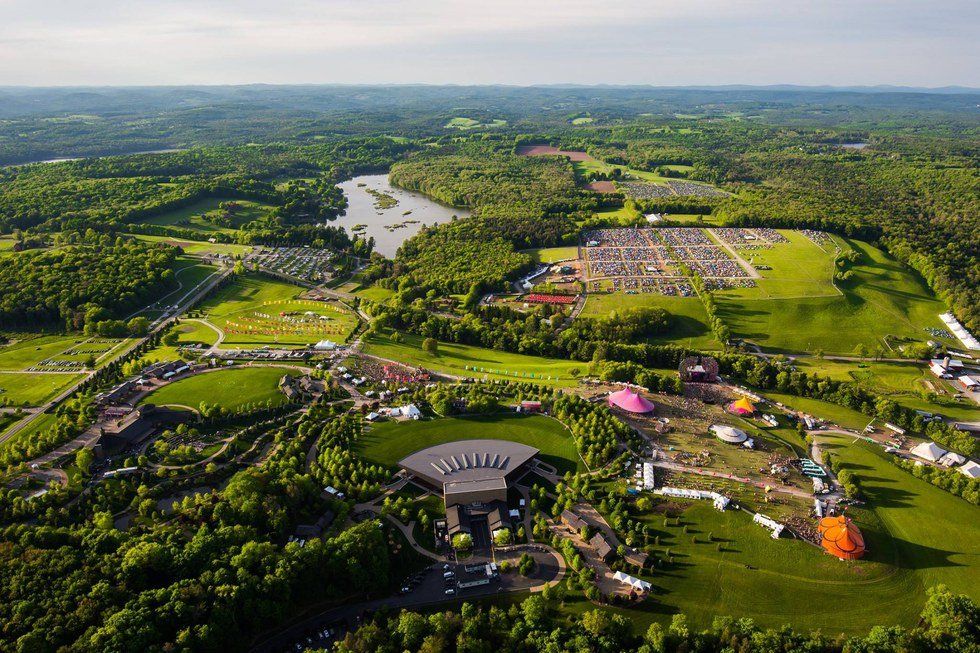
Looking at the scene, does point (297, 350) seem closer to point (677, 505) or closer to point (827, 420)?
point (677, 505)

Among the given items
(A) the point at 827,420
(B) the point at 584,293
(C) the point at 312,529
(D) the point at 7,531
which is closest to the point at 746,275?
(B) the point at 584,293

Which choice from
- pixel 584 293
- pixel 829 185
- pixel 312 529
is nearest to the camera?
pixel 312 529

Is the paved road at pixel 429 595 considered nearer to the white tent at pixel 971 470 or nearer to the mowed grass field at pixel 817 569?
the mowed grass field at pixel 817 569

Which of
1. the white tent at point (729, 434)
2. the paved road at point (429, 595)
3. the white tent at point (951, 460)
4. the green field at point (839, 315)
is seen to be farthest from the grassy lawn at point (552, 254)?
the paved road at point (429, 595)

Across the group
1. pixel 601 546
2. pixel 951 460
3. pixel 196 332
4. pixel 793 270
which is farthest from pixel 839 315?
pixel 196 332

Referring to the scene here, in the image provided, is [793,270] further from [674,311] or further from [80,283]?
[80,283]

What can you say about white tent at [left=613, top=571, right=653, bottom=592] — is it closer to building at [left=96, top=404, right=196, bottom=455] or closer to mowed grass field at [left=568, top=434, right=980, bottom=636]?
mowed grass field at [left=568, top=434, right=980, bottom=636]
